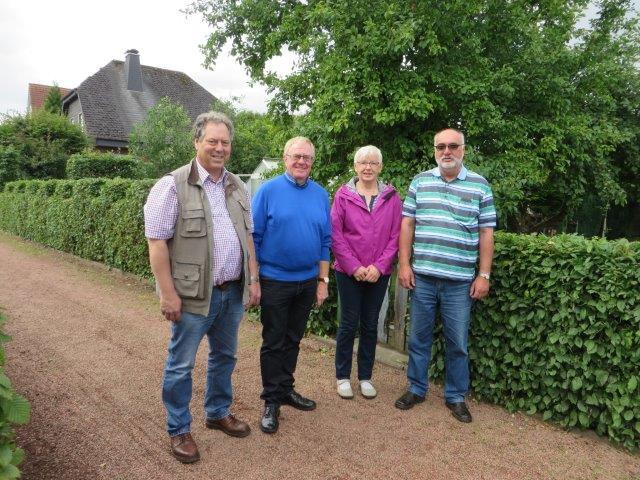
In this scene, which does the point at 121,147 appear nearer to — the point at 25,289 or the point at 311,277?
the point at 25,289

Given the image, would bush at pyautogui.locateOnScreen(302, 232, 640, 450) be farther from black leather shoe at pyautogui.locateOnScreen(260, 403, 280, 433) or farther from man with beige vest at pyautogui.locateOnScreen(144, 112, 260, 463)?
man with beige vest at pyautogui.locateOnScreen(144, 112, 260, 463)

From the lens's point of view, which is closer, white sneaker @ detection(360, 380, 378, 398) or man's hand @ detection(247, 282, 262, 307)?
man's hand @ detection(247, 282, 262, 307)

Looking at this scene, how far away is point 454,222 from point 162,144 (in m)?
16.2

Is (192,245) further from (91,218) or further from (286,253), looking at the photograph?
(91,218)

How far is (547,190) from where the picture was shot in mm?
9586

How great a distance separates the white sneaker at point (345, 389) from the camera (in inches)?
160

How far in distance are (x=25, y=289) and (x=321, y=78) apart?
5923mm

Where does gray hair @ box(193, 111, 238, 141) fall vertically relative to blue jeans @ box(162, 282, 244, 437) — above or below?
above

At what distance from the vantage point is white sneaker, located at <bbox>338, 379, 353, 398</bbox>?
4.07 metres

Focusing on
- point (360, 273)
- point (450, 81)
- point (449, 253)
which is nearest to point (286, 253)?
point (360, 273)

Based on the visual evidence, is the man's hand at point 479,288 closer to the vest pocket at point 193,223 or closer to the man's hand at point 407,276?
the man's hand at point 407,276

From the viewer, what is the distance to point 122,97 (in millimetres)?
29125

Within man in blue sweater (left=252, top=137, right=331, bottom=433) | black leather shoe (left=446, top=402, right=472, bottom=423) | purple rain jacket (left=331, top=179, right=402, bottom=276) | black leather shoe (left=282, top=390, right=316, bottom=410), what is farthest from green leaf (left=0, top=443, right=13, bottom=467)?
black leather shoe (left=446, top=402, right=472, bottom=423)

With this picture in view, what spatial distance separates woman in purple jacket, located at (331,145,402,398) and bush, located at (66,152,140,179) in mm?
16052
